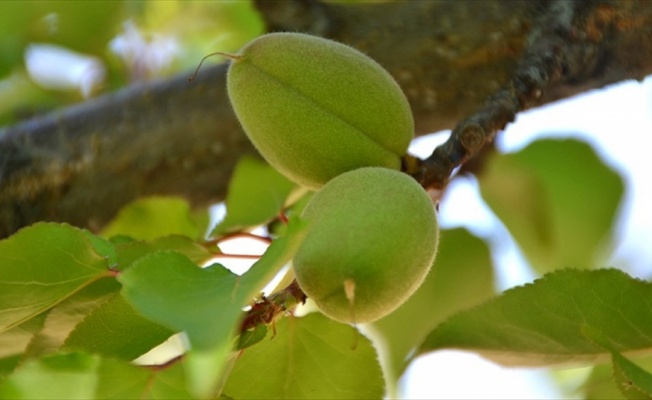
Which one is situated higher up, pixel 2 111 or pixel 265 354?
pixel 265 354

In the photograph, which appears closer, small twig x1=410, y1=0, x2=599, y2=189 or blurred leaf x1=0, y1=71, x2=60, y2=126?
small twig x1=410, y1=0, x2=599, y2=189

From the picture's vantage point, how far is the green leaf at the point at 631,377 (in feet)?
1.93

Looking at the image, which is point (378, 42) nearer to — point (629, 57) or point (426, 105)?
point (426, 105)

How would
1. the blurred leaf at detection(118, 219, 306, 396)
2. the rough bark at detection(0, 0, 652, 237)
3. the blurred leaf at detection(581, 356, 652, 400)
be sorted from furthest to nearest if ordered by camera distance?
the rough bark at detection(0, 0, 652, 237) < the blurred leaf at detection(581, 356, 652, 400) < the blurred leaf at detection(118, 219, 306, 396)

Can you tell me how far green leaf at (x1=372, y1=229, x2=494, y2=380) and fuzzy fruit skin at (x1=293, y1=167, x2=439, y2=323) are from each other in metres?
0.39

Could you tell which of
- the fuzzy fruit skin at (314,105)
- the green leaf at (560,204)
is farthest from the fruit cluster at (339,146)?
the green leaf at (560,204)

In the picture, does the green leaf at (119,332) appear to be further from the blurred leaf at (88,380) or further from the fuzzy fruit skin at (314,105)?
the fuzzy fruit skin at (314,105)

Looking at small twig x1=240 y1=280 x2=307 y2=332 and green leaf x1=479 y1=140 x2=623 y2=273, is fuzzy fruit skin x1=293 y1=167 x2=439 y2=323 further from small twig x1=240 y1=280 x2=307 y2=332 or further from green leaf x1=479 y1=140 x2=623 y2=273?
green leaf x1=479 y1=140 x2=623 y2=273

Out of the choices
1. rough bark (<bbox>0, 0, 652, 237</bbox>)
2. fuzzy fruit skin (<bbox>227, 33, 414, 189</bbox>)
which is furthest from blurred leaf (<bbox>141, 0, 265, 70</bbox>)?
fuzzy fruit skin (<bbox>227, 33, 414, 189</bbox>)

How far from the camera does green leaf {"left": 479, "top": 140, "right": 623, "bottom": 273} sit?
1.10m

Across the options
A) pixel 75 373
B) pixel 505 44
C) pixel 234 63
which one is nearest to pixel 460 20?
pixel 505 44

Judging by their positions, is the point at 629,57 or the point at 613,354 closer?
the point at 613,354

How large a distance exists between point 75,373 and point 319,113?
0.24 m

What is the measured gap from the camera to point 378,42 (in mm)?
1012
